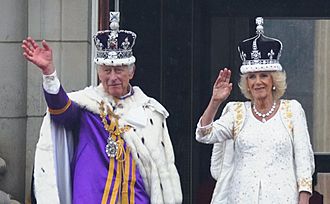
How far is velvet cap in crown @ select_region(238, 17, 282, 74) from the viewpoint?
7.25m

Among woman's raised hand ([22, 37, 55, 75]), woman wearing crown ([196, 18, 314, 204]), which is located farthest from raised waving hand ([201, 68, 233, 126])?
woman's raised hand ([22, 37, 55, 75])

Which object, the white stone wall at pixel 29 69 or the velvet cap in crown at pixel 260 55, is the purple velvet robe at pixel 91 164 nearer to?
the velvet cap in crown at pixel 260 55

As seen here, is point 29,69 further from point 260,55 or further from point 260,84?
point 260,84

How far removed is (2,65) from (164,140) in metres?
2.35

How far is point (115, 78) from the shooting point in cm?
708

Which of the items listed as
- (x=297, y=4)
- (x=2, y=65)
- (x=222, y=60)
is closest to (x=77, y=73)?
(x=2, y=65)

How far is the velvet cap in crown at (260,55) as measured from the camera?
23.8ft

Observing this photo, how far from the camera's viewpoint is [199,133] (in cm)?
726

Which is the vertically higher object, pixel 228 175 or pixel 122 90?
pixel 122 90

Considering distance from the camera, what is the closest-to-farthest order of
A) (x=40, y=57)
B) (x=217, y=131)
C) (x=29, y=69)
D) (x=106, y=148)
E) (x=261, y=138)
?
(x=40, y=57) → (x=106, y=148) → (x=261, y=138) → (x=217, y=131) → (x=29, y=69)

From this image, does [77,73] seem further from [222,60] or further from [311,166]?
[311,166]

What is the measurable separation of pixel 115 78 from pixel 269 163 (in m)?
1.09

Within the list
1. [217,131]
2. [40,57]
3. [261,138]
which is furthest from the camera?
[217,131]

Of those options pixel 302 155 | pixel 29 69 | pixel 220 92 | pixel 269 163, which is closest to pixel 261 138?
pixel 269 163
